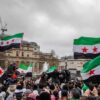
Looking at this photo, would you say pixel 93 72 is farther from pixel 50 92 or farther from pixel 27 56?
pixel 27 56

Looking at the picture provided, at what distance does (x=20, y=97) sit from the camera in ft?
45.4

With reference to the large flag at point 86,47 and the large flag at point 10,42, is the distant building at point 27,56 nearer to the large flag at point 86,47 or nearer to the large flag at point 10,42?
the large flag at point 10,42

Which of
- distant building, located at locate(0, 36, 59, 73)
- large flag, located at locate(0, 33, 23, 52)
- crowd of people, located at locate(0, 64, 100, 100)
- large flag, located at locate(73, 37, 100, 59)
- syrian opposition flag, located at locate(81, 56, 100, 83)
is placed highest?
distant building, located at locate(0, 36, 59, 73)

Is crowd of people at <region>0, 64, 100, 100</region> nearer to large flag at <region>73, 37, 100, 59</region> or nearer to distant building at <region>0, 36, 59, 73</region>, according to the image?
large flag at <region>73, 37, 100, 59</region>

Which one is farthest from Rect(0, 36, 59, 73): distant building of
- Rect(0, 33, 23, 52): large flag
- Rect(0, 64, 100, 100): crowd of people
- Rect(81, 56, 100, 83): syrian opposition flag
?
Rect(81, 56, 100, 83): syrian opposition flag

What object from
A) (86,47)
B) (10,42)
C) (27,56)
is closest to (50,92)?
(86,47)

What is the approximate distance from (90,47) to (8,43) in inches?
321

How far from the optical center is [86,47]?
15.7 meters

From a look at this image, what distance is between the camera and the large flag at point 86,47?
50.3 ft

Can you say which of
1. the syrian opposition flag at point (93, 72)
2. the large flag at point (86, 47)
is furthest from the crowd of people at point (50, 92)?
the large flag at point (86, 47)

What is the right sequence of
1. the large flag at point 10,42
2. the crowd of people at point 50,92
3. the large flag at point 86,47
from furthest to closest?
the large flag at point 10,42, the large flag at point 86,47, the crowd of people at point 50,92

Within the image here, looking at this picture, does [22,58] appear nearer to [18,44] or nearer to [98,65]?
[18,44]

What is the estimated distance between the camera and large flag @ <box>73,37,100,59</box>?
15.3m

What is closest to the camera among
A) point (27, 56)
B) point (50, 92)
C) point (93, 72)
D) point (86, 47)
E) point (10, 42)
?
point (93, 72)
